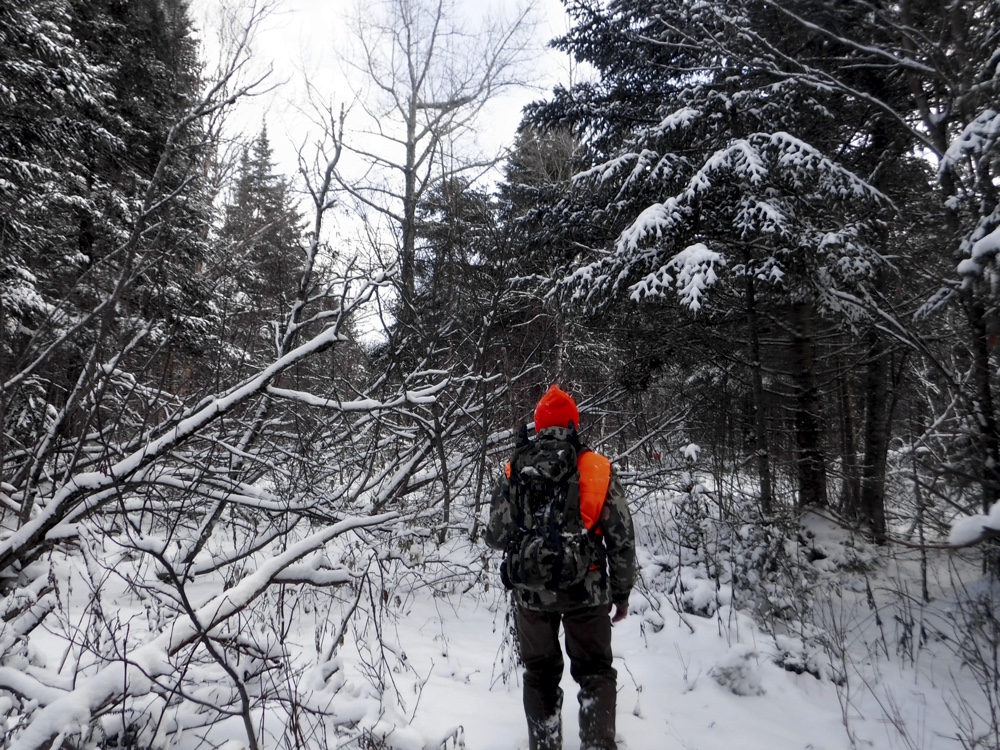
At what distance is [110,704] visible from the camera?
2.51m

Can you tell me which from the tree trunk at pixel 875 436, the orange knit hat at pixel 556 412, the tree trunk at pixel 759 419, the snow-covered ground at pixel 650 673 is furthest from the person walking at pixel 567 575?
the tree trunk at pixel 875 436

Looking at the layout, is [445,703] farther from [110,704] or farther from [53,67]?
[53,67]

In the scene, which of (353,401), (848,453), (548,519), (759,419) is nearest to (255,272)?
(353,401)

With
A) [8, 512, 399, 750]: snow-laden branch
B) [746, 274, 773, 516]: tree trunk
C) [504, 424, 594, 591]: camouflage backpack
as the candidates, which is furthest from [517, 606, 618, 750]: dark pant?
[746, 274, 773, 516]: tree trunk

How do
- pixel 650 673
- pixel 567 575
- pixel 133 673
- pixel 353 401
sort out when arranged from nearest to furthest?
1. pixel 133 673
2. pixel 567 575
3. pixel 353 401
4. pixel 650 673

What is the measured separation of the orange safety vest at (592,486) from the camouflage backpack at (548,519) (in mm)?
39

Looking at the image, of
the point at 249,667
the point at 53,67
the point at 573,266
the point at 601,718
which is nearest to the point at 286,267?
the point at 53,67

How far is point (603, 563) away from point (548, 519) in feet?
1.29

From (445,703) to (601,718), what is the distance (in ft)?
4.13

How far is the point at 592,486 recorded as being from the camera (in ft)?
10.1

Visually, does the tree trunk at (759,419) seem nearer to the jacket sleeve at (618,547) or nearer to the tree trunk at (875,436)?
the tree trunk at (875,436)

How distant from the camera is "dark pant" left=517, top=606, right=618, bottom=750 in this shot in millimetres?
2977

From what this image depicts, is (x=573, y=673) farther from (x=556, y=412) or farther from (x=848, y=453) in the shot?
(x=848, y=453)

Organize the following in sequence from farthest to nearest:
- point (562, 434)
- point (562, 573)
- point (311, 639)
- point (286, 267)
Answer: point (286, 267) → point (311, 639) → point (562, 434) → point (562, 573)
